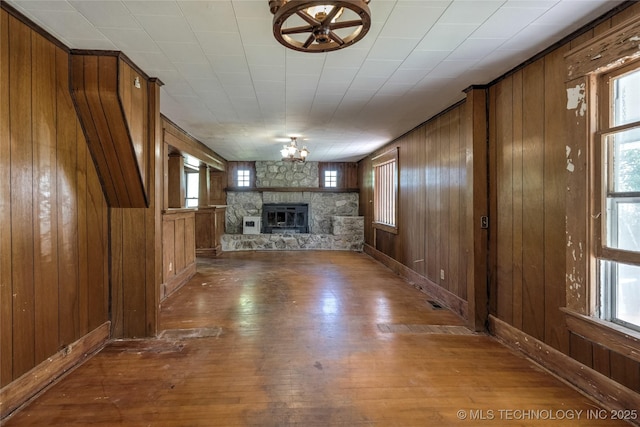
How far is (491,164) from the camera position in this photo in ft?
9.30

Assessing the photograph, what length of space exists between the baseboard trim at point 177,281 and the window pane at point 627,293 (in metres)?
4.29

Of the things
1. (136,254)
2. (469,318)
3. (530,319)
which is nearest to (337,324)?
(469,318)

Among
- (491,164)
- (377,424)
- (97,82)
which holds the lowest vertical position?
(377,424)

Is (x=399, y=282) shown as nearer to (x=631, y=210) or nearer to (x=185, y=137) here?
(x=631, y=210)

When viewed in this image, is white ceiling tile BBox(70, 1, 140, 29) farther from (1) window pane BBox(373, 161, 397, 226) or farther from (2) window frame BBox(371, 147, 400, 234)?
(1) window pane BBox(373, 161, 397, 226)

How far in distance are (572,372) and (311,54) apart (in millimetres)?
2855

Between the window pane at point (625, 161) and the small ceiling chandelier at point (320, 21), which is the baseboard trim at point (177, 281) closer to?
the small ceiling chandelier at point (320, 21)

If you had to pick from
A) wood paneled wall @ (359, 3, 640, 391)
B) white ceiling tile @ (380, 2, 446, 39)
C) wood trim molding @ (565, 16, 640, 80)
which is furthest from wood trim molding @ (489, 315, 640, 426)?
white ceiling tile @ (380, 2, 446, 39)

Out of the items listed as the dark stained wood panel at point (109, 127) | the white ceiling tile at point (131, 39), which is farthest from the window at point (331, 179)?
the white ceiling tile at point (131, 39)

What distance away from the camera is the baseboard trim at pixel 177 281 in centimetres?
389

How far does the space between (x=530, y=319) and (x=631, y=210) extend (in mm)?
1084

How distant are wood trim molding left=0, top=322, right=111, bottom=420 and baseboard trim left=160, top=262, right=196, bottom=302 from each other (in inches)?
49.4

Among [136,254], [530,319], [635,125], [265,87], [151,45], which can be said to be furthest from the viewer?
[265,87]

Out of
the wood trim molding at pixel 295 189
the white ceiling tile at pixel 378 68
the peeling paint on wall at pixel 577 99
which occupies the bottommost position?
the wood trim molding at pixel 295 189
